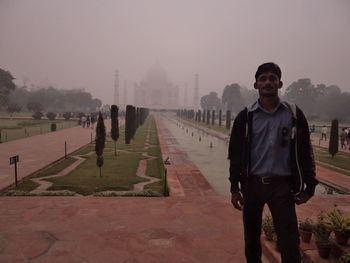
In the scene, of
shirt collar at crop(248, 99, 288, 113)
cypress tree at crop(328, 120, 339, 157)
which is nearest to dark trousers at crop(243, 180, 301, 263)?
shirt collar at crop(248, 99, 288, 113)

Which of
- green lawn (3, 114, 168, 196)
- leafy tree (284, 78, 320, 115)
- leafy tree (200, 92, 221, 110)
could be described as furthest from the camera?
leafy tree (200, 92, 221, 110)

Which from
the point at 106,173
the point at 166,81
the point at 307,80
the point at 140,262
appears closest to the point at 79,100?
the point at 166,81

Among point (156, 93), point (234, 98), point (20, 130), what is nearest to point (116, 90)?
point (156, 93)

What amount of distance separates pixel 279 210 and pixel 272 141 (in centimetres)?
52

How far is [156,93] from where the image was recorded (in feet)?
385

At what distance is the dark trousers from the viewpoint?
7.25 ft

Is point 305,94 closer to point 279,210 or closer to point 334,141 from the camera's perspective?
point 334,141

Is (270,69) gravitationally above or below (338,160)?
above

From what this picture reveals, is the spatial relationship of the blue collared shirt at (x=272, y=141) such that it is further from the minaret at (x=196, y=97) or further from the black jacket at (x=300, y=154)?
the minaret at (x=196, y=97)

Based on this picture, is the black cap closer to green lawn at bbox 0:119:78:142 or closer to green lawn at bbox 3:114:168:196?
green lawn at bbox 3:114:168:196

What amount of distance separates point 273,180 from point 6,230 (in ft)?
12.6

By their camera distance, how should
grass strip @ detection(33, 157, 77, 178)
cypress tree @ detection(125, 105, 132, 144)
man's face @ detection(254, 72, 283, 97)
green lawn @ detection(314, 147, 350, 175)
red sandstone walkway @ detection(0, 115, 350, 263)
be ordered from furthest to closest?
cypress tree @ detection(125, 105, 132, 144)
green lawn @ detection(314, 147, 350, 175)
grass strip @ detection(33, 157, 77, 178)
red sandstone walkway @ detection(0, 115, 350, 263)
man's face @ detection(254, 72, 283, 97)

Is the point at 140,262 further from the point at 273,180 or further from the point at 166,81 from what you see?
the point at 166,81

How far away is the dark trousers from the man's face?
689mm
